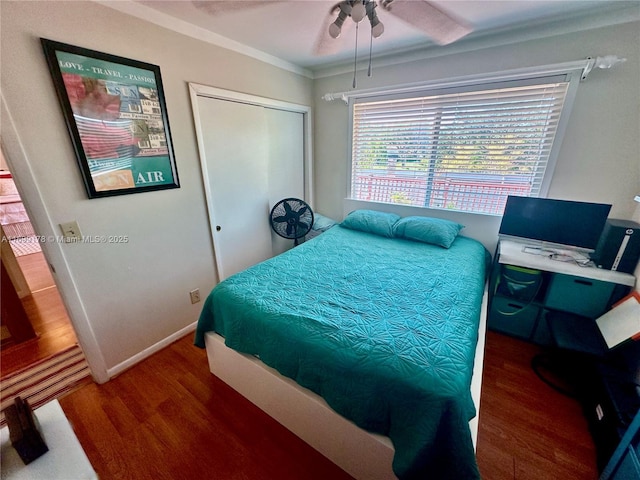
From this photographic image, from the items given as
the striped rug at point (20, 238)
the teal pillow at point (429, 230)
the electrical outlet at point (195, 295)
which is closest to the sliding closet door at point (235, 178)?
the electrical outlet at point (195, 295)

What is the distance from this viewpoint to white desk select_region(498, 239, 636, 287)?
65.4 inches

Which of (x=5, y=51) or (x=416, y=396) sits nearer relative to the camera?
(x=416, y=396)

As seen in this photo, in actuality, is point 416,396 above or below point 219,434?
above

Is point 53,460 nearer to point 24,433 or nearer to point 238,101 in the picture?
point 24,433

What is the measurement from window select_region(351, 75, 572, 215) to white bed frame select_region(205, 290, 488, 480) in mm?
1355

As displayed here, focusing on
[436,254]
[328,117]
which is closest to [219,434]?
[436,254]

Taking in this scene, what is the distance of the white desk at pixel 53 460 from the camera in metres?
0.80

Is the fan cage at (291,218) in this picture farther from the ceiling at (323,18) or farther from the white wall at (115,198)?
the ceiling at (323,18)

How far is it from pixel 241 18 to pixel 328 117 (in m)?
1.39

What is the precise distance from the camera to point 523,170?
84.2 inches

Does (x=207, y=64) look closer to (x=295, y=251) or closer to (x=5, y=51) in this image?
(x=5, y=51)

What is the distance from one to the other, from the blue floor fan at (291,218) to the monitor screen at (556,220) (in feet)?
5.86

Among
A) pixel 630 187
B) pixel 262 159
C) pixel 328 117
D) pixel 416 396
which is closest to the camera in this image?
pixel 416 396

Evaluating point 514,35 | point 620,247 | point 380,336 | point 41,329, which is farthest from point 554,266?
point 41,329
